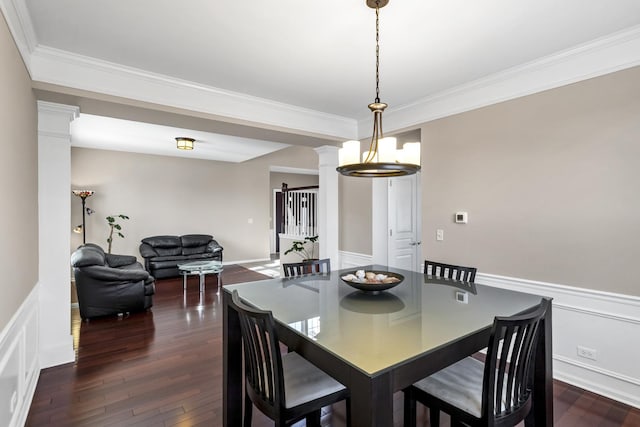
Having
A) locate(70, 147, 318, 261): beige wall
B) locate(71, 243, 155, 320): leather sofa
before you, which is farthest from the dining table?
locate(70, 147, 318, 261): beige wall

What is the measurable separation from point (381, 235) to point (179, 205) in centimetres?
508

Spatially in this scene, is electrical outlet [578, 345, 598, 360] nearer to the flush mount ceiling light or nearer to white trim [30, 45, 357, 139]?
white trim [30, 45, 357, 139]

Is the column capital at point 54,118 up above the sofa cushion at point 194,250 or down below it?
above

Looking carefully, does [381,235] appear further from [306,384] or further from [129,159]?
[129,159]

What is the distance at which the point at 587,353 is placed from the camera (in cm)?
250

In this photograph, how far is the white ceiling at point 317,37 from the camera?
1.99m

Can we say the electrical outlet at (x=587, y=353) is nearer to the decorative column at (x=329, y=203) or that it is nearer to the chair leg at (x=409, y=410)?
the chair leg at (x=409, y=410)

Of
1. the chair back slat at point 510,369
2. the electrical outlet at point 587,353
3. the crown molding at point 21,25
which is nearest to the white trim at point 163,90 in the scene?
the crown molding at point 21,25

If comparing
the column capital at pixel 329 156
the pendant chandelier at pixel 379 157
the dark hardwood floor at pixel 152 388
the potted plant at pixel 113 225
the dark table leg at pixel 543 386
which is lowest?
the dark hardwood floor at pixel 152 388

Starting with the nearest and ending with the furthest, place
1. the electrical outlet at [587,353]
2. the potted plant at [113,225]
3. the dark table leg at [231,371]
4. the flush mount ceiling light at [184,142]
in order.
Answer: the dark table leg at [231,371] < the electrical outlet at [587,353] < the flush mount ceiling light at [184,142] < the potted plant at [113,225]

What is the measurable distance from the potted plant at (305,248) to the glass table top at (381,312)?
3.48 m

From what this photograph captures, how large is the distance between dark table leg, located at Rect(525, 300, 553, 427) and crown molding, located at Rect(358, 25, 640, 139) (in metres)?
2.06

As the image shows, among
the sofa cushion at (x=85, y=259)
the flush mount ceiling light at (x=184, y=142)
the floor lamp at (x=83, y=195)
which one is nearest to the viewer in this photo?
the sofa cushion at (x=85, y=259)

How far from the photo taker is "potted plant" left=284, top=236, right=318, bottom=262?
5.96 metres
